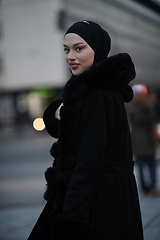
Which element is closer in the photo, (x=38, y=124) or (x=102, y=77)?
(x=102, y=77)

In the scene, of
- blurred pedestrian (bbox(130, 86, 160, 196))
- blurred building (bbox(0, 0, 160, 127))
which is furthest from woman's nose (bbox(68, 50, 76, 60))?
blurred building (bbox(0, 0, 160, 127))

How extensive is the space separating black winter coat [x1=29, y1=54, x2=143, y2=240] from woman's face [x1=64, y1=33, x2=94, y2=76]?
122 mm

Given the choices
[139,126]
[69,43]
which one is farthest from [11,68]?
[69,43]

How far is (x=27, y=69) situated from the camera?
1353 inches

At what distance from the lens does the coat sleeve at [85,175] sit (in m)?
1.79

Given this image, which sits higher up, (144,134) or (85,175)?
(144,134)

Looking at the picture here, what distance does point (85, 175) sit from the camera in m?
1.80

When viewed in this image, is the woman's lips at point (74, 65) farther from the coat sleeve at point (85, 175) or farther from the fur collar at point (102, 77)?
the coat sleeve at point (85, 175)

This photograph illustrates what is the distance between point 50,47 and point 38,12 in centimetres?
366

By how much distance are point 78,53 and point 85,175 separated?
69 cm

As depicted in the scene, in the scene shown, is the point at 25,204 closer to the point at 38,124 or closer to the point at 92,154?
the point at 38,124

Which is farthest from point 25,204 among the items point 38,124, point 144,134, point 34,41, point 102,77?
point 34,41

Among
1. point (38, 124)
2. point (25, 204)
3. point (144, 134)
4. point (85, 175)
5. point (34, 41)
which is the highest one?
point (34, 41)

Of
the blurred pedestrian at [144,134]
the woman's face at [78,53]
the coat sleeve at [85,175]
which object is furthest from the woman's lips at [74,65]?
the blurred pedestrian at [144,134]
